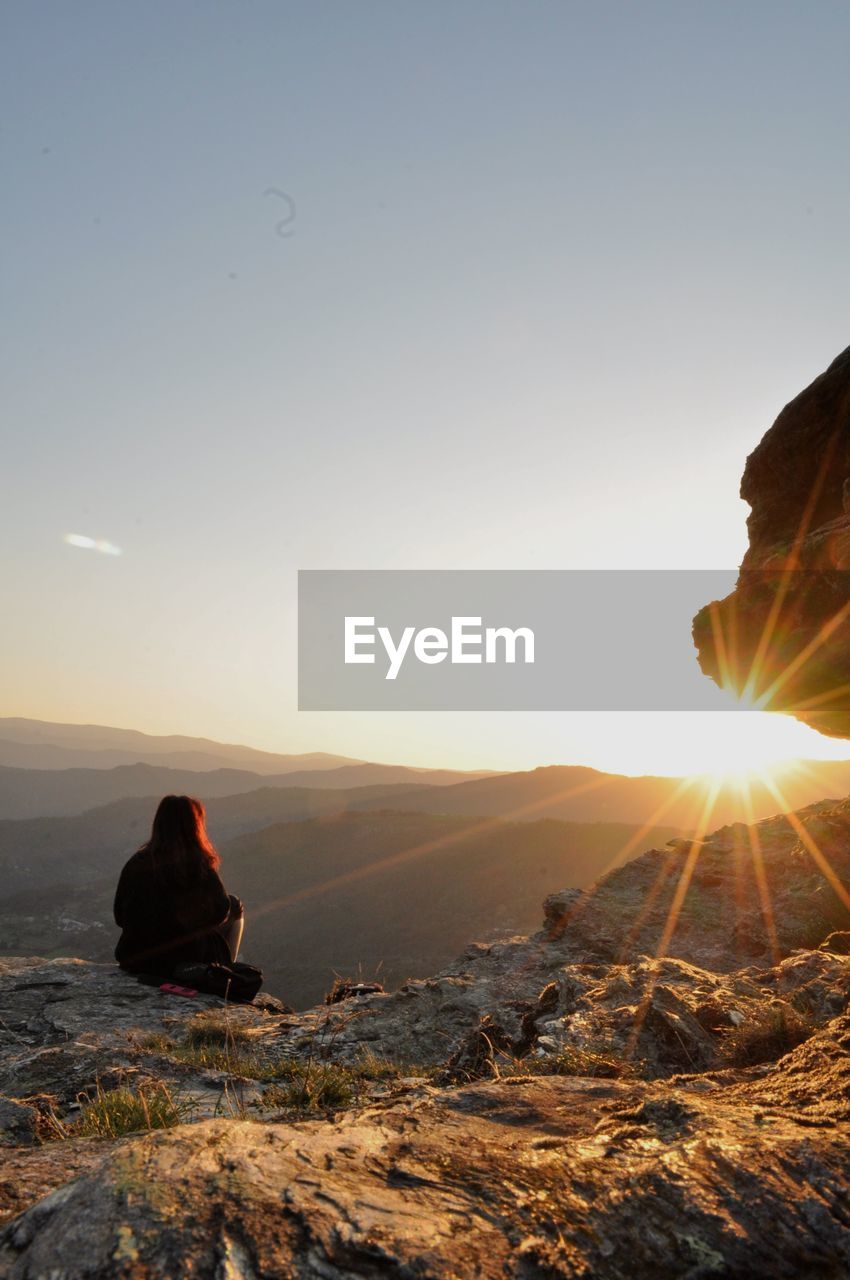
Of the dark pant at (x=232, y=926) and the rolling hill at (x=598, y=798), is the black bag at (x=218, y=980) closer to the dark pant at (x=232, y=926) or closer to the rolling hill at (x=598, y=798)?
the dark pant at (x=232, y=926)

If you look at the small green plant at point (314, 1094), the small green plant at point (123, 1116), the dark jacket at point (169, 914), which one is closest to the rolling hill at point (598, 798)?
the dark jacket at point (169, 914)

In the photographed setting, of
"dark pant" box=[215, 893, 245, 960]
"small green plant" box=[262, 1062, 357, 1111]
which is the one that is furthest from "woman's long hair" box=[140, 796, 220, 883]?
"small green plant" box=[262, 1062, 357, 1111]

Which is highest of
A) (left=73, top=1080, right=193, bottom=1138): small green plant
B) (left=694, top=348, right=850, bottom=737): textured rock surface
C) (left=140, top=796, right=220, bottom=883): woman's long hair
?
(left=694, top=348, right=850, bottom=737): textured rock surface

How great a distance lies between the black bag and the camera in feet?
22.4

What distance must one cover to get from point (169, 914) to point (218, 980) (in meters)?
0.83

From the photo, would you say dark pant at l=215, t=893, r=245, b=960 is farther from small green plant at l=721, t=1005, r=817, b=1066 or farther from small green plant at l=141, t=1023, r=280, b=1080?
small green plant at l=721, t=1005, r=817, b=1066

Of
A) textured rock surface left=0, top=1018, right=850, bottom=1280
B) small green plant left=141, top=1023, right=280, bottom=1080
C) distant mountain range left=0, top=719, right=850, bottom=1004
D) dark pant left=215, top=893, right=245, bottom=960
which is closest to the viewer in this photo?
textured rock surface left=0, top=1018, right=850, bottom=1280

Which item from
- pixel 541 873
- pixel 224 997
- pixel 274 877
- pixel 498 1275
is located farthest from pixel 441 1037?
pixel 274 877

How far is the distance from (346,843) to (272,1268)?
4695cm

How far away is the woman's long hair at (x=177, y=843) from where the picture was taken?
675 cm

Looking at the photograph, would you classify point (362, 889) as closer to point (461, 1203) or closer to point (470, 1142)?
point (470, 1142)

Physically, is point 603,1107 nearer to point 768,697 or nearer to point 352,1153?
point 352,1153

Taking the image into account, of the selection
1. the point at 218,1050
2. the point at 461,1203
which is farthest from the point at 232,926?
the point at 461,1203

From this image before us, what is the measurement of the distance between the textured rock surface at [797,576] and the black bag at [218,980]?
18.9 feet
